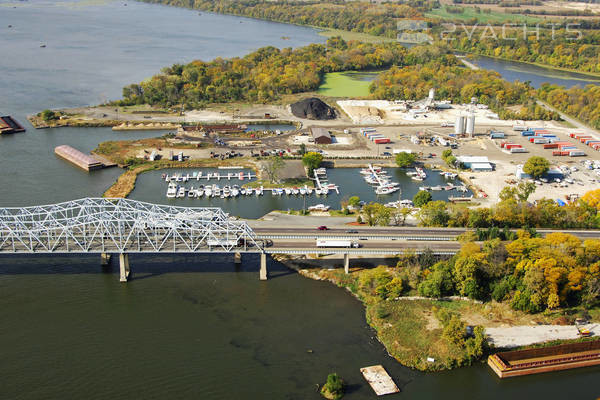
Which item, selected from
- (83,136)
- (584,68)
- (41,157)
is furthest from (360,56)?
(41,157)

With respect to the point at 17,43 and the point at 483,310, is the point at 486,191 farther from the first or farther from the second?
the point at 17,43

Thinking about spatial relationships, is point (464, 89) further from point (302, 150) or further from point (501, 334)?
point (501, 334)

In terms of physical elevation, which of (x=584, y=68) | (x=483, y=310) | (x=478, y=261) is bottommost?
(x=483, y=310)

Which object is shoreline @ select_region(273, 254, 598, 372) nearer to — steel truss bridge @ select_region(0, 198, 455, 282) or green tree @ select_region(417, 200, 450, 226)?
steel truss bridge @ select_region(0, 198, 455, 282)

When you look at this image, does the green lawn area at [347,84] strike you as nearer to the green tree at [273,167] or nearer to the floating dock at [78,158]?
the green tree at [273,167]

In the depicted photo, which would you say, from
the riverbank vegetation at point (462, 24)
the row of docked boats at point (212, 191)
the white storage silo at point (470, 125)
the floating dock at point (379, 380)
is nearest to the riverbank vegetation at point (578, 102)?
the white storage silo at point (470, 125)

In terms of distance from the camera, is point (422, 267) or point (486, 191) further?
point (486, 191)
